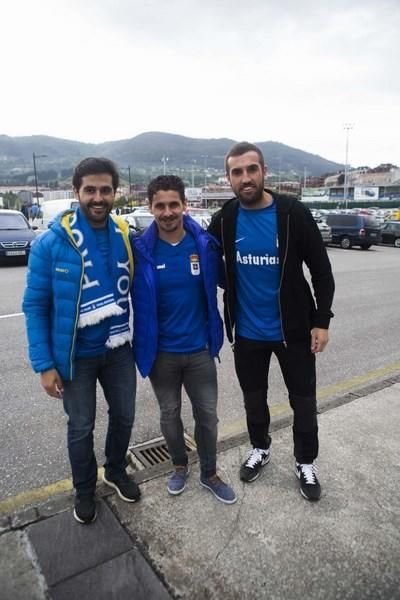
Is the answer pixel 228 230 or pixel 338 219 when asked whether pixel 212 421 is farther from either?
pixel 338 219

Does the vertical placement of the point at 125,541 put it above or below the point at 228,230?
below

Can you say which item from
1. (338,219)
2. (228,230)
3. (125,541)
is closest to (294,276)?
(228,230)

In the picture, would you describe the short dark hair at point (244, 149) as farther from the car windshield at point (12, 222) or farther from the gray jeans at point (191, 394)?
the car windshield at point (12, 222)

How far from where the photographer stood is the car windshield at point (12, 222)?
13423 millimetres

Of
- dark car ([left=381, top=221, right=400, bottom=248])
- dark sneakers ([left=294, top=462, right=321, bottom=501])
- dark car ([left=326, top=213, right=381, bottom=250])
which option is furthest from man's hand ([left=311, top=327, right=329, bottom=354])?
dark car ([left=381, top=221, right=400, bottom=248])

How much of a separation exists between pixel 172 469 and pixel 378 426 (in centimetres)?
168

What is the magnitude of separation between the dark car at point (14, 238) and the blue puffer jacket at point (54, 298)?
1077 cm

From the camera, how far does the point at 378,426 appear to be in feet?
11.4

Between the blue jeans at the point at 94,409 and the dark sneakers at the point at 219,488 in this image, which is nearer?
the blue jeans at the point at 94,409

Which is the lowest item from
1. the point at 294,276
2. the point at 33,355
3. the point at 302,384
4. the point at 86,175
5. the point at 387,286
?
the point at 387,286

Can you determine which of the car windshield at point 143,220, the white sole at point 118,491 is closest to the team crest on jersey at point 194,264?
the white sole at point 118,491

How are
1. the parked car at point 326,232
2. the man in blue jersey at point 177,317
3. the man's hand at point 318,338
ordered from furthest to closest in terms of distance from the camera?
the parked car at point 326,232
the man's hand at point 318,338
the man in blue jersey at point 177,317

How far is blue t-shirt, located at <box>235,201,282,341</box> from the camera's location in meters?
2.59

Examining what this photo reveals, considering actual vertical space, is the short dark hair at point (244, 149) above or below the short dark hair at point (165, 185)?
above
